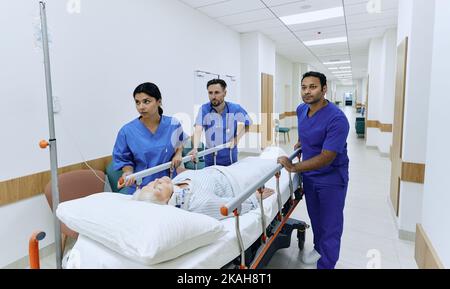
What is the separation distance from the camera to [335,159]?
1916mm

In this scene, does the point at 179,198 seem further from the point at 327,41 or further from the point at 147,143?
the point at 327,41

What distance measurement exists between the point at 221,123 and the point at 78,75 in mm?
1359

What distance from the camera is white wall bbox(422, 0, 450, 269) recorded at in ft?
5.12

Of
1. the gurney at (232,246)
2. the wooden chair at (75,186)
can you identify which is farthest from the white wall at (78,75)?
the gurney at (232,246)

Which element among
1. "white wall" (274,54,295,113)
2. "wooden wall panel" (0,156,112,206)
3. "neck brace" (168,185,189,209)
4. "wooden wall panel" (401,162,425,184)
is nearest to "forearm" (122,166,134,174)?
"neck brace" (168,185,189,209)

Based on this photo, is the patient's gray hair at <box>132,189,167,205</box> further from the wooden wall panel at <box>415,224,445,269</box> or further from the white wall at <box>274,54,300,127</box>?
the white wall at <box>274,54,300,127</box>

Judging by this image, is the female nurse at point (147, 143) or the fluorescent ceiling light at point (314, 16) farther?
the fluorescent ceiling light at point (314, 16)

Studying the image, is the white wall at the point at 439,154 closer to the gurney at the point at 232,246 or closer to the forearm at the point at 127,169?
the gurney at the point at 232,246

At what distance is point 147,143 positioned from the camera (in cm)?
195

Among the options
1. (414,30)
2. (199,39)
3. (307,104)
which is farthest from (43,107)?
(414,30)

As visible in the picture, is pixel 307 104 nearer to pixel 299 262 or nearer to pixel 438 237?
pixel 438 237

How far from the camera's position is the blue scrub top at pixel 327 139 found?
181 cm

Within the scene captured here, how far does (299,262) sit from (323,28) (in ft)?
15.9

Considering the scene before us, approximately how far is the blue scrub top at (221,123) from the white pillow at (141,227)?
1.44 meters
